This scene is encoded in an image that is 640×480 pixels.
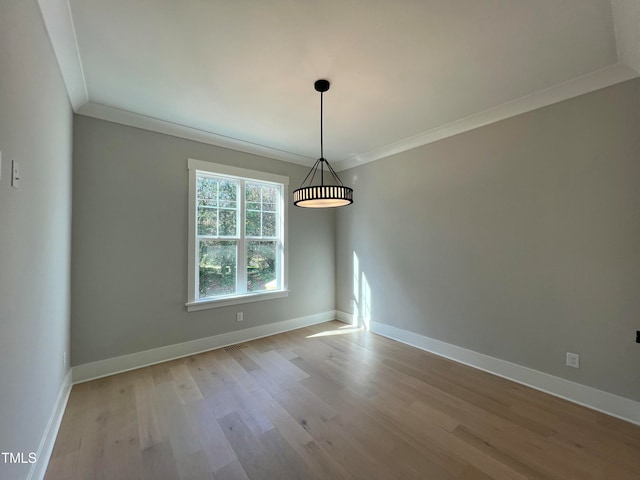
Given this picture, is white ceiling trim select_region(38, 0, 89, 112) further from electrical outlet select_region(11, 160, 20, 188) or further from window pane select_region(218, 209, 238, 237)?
window pane select_region(218, 209, 238, 237)

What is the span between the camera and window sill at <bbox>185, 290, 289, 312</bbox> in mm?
3302

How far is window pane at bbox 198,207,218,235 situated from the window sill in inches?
35.2

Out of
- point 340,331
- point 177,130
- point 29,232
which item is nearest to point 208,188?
point 177,130

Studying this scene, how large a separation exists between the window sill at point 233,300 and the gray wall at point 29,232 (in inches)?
51.0

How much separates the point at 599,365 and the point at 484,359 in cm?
90

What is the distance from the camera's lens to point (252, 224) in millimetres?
3928

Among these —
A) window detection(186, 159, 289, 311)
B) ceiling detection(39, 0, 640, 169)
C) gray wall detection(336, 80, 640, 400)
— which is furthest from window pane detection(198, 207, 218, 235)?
gray wall detection(336, 80, 640, 400)

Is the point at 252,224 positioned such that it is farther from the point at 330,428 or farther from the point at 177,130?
the point at 330,428

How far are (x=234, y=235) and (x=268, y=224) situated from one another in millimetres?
580

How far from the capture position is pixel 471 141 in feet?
9.91

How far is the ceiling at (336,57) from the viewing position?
5.36ft

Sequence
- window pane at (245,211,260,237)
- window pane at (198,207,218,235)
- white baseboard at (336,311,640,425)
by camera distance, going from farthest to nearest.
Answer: window pane at (245,211,260,237)
window pane at (198,207,218,235)
white baseboard at (336,311,640,425)

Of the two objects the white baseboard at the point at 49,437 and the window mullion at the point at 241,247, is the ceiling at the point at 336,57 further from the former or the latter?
the white baseboard at the point at 49,437

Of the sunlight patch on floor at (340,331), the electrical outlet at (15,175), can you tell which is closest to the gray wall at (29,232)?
the electrical outlet at (15,175)
